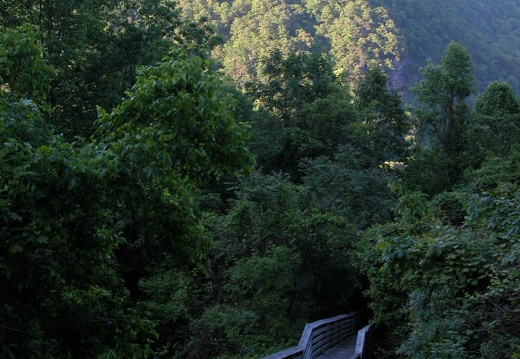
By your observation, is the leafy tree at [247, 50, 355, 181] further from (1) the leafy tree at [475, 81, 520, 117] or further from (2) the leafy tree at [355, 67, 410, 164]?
(1) the leafy tree at [475, 81, 520, 117]

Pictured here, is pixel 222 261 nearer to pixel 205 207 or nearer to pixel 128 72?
pixel 205 207

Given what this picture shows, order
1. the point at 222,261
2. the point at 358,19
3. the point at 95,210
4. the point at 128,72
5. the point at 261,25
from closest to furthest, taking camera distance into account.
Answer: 1. the point at 95,210
2. the point at 222,261
3. the point at 128,72
4. the point at 261,25
5. the point at 358,19

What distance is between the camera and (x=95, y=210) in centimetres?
523

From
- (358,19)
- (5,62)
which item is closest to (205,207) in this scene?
(5,62)

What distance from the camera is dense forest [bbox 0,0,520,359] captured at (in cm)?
479

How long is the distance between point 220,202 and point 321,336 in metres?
10.6

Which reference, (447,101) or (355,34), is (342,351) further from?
(355,34)

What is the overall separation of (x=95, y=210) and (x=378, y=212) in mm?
17181

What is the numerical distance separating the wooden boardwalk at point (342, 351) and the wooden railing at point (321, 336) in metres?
0.10

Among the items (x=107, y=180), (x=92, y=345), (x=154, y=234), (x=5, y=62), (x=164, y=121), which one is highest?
(x=5, y=62)

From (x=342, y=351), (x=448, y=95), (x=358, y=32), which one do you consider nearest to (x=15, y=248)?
(x=342, y=351)

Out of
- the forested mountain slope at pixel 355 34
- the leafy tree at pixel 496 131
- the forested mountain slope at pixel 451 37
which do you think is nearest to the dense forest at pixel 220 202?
the leafy tree at pixel 496 131

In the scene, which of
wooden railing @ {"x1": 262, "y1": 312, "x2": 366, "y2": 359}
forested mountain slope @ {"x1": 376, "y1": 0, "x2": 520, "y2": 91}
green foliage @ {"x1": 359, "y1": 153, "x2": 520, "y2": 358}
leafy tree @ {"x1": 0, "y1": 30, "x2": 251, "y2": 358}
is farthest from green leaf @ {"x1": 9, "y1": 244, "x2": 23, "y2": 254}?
forested mountain slope @ {"x1": 376, "y1": 0, "x2": 520, "y2": 91}

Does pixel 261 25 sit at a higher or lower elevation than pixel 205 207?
higher
